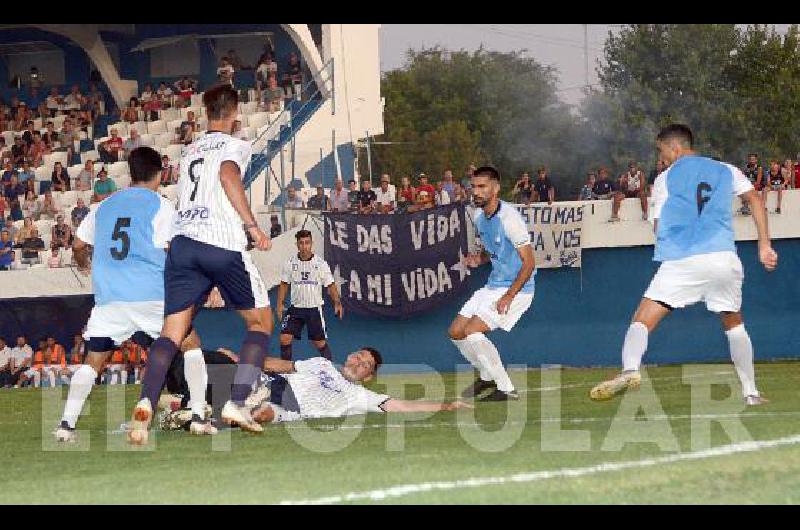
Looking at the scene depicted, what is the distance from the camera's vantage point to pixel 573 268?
2700cm

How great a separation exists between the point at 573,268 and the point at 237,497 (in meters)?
20.6

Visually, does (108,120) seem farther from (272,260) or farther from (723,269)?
(723,269)

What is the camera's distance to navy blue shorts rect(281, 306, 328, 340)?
69.7ft

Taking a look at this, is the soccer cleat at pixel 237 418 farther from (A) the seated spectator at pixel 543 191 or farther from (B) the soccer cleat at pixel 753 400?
(A) the seated spectator at pixel 543 191

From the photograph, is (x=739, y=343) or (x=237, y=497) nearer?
(x=237, y=497)

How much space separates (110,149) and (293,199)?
6.80m

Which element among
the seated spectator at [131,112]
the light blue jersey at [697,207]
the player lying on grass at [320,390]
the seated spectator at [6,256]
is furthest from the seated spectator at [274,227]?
the light blue jersey at [697,207]

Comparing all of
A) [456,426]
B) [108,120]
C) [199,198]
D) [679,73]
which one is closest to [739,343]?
[456,426]

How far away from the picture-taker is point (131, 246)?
36.0 ft

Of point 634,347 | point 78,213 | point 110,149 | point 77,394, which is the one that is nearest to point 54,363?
point 78,213

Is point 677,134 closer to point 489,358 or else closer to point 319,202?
point 489,358

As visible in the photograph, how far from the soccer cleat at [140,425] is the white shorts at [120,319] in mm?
1635

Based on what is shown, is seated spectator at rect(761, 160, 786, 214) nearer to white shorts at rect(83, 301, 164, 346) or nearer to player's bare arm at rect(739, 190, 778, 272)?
player's bare arm at rect(739, 190, 778, 272)

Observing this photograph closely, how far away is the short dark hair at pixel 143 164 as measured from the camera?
429 inches
